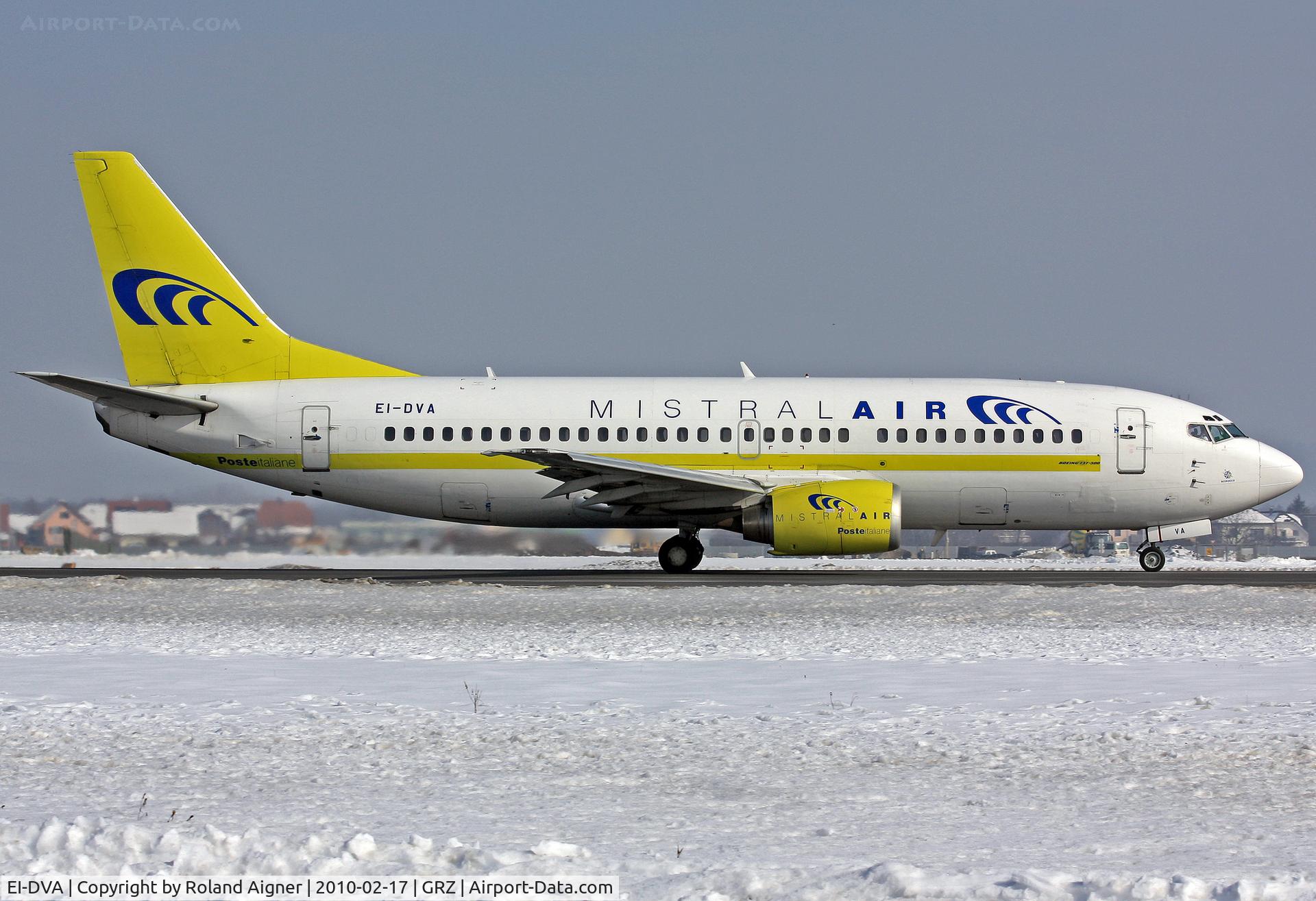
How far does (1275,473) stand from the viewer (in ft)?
83.1

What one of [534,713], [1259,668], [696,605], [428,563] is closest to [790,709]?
[534,713]

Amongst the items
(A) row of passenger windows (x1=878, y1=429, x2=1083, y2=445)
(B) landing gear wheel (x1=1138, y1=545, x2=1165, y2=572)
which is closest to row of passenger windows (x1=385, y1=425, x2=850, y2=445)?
(A) row of passenger windows (x1=878, y1=429, x2=1083, y2=445)

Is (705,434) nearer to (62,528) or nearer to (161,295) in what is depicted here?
(161,295)

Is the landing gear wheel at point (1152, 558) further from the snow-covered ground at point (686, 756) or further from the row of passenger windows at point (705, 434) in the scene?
the snow-covered ground at point (686, 756)

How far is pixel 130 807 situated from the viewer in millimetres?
6203

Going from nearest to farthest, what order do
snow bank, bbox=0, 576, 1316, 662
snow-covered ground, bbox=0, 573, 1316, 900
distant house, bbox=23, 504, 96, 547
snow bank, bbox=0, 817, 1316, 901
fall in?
snow bank, bbox=0, 817, 1316, 901 < snow-covered ground, bbox=0, 573, 1316, 900 < snow bank, bbox=0, 576, 1316, 662 < distant house, bbox=23, 504, 96, 547

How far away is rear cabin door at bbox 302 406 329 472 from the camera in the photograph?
2495 centimetres

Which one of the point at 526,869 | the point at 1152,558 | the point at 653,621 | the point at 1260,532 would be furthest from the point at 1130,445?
the point at 1260,532

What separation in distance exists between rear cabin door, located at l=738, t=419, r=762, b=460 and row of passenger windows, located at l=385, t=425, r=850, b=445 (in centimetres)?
2

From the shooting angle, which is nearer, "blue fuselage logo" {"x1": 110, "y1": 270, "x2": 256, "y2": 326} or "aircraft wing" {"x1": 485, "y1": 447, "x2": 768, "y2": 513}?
"aircraft wing" {"x1": 485, "y1": 447, "x2": 768, "y2": 513}

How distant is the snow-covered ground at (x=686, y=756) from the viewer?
5324 millimetres

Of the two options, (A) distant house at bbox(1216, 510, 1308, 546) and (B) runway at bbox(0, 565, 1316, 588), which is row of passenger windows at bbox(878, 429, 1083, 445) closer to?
(B) runway at bbox(0, 565, 1316, 588)

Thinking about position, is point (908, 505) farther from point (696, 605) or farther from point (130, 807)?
point (130, 807)

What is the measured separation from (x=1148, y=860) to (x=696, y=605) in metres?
12.4
